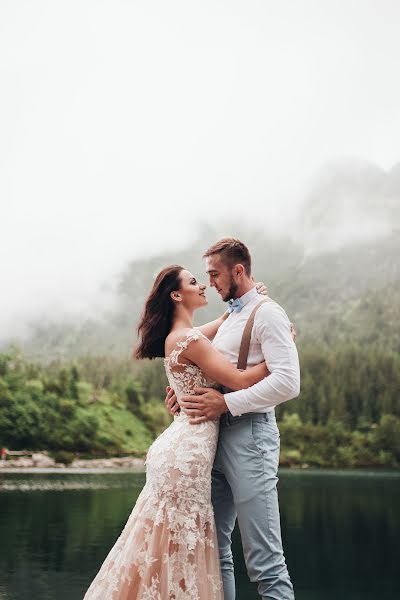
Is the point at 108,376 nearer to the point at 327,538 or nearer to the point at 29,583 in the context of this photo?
the point at 327,538

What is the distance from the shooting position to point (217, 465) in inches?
188

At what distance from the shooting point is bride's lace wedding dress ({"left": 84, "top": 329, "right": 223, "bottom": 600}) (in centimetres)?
448

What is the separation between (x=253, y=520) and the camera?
4.39 meters

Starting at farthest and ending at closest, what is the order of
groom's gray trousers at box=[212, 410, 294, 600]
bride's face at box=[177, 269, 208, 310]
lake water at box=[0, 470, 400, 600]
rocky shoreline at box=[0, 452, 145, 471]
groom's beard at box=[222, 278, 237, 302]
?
rocky shoreline at box=[0, 452, 145, 471] < lake water at box=[0, 470, 400, 600] < bride's face at box=[177, 269, 208, 310] < groom's beard at box=[222, 278, 237, 302] < groom's gray trousers at box=[212, 410, 294, 600]

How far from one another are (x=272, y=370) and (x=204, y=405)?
1.65 feet

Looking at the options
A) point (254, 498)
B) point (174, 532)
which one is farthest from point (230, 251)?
point (174, 532)

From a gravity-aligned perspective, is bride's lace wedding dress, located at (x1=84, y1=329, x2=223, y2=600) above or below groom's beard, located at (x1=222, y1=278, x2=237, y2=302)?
below

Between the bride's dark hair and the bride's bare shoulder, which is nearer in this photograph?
the bride's bare shoulder

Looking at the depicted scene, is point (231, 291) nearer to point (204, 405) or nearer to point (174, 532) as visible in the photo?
point (204, 405)

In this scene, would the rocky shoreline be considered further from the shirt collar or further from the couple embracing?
the shirt collar

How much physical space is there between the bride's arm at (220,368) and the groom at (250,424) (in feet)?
0.28

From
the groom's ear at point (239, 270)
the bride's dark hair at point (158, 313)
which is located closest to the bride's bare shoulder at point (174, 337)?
the bride's dark hair at point (158, 313)

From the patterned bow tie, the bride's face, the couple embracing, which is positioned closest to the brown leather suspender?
the couple embracing

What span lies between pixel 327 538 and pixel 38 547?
330 inches
